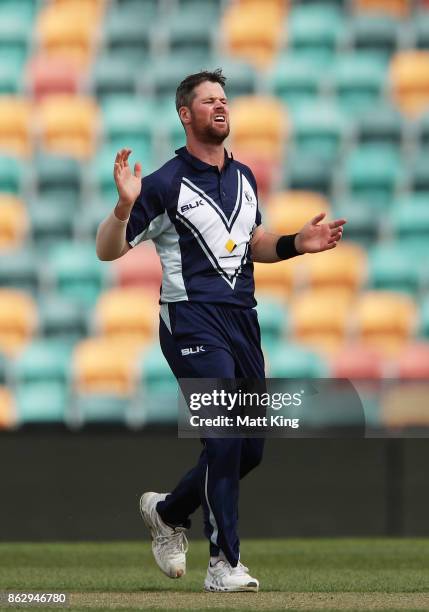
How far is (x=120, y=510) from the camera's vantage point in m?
8.02

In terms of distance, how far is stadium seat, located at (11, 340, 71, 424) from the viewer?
9969 millimetres

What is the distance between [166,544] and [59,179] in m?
7.01

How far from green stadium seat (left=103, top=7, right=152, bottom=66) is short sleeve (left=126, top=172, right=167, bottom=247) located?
8.07m

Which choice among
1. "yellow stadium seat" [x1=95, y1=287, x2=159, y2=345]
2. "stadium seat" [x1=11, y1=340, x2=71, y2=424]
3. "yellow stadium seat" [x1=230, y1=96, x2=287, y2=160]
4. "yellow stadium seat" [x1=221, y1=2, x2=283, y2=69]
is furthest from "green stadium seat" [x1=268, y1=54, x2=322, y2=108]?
"stadium seat" [x1=11, y1=340, x2=71, y2=424]

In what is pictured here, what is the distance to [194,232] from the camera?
479 centimetres

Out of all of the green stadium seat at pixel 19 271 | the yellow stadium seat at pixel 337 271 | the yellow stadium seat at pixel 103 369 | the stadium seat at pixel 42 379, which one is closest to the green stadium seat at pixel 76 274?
A: the green stadium seat at pixel 19 271

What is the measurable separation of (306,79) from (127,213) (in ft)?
24.9

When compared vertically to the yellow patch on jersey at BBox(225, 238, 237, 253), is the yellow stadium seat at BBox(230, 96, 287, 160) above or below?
above

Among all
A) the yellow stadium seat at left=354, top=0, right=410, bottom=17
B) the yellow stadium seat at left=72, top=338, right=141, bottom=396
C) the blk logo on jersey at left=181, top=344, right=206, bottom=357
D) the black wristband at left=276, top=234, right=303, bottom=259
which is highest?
the yellow stadium seat at left=354, top=0, right=410, bottom=17

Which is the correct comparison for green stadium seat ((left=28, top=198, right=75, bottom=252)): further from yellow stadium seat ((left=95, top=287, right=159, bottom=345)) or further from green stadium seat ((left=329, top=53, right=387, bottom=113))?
green stadium seat ((left=329, top=53, right=387, bottom=113))

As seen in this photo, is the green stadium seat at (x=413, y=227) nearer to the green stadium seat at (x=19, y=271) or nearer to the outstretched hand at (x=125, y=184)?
the green stadium seat at (x=19, y=271)

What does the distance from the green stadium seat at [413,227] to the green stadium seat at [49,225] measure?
2.58 m

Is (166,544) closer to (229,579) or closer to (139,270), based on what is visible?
(229,579)

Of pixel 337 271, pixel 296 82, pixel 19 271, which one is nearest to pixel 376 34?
pixel 296 82
